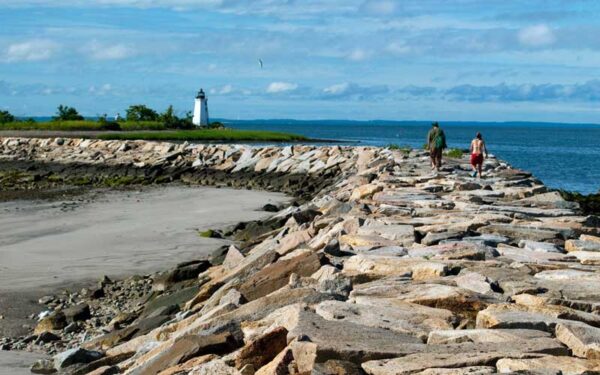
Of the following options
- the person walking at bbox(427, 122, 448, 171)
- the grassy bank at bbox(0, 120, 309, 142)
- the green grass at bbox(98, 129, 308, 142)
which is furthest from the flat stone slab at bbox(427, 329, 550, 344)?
the grassy bank at bbox(0, 120, 309, 142)

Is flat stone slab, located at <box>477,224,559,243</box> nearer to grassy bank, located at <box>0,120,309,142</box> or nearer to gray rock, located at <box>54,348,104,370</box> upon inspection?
gray rock, located at <box>54,348,104,370</box>

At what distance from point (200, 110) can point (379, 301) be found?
226 ft

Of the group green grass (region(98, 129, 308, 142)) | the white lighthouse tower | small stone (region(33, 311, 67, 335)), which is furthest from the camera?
the white lighthouse tower

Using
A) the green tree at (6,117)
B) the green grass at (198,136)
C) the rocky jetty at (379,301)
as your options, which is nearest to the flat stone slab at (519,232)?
the rocky jetty at (379,301)

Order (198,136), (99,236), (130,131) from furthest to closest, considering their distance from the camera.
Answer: (130,131) < (198,136) < (99,236)

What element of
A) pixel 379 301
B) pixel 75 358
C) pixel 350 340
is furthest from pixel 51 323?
pixel 350 340

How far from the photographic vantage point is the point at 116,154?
37.9 meters

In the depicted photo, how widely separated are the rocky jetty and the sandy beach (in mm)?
743

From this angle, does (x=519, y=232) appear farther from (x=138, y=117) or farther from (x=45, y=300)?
(x=138, y=117)

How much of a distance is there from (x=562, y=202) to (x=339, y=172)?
17144mm

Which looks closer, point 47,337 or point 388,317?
point 388,317

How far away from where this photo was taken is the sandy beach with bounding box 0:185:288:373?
11578 mm

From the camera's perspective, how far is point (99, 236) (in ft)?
53.3

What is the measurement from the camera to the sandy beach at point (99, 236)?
11578mm
